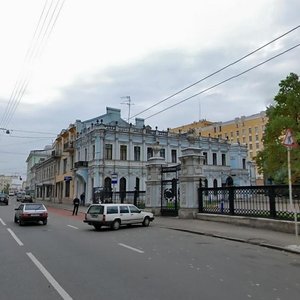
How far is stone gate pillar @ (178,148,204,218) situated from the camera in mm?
22938

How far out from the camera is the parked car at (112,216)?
18634 mm

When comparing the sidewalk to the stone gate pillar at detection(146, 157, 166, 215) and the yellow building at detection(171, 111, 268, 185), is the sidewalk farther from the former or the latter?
the yellow building at detection(171, 111, 268, 185)

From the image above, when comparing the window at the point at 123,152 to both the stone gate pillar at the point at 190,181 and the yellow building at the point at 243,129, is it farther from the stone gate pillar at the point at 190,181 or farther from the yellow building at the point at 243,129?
the yellow building at the point at 243,129

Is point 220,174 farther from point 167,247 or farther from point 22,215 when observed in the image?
point 167,247

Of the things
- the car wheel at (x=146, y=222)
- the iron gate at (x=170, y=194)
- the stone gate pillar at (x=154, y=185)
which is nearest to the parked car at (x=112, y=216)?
the car wheel at (x=146, y=222)

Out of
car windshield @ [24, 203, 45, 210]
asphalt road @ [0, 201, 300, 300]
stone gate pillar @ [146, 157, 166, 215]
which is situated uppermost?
stone gate pillar @ [146, 157, 166, 215]

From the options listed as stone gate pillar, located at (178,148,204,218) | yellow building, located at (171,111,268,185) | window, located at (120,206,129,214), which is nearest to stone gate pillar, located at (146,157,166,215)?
stone gate pillar, located at (178,148,204,218)

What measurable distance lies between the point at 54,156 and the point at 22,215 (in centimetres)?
4751

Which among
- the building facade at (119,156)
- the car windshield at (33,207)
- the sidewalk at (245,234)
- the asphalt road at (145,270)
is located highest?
the building facade at (119,156)

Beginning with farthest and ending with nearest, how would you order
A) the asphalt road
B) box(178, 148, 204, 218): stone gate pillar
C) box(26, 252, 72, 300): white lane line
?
box(178, 148, 204, 218): stone gate pillar → the asphalt road → box(26, 252, 72, 300): white lane line

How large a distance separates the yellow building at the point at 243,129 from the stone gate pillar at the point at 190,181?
9224 centimetres

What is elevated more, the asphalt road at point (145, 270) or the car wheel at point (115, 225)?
the car wheel at point (115, 225)

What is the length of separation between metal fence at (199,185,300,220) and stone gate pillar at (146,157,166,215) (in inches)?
191

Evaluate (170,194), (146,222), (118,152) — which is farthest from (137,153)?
(146,222)
